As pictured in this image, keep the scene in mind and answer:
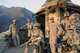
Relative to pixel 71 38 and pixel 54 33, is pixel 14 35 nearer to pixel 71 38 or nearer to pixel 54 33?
pixel 54 33

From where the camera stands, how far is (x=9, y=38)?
63.3 feet

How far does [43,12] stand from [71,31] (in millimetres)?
10325

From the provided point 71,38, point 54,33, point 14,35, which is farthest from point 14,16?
point 71,38

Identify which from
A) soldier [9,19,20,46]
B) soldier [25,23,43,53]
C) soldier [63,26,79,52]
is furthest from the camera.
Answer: soldier [9,19,20,46]

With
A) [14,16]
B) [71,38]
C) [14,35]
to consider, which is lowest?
[71,38]

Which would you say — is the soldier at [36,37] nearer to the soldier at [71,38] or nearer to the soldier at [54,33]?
the soldier at [54,33]

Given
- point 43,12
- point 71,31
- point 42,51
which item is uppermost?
point 43,12

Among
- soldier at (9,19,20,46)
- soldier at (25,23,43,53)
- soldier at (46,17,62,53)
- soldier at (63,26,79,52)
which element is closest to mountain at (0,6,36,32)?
soldier at (9,19,20,46)

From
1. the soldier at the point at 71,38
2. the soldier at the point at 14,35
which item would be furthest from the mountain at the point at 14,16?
the soldier at the point at 71,38

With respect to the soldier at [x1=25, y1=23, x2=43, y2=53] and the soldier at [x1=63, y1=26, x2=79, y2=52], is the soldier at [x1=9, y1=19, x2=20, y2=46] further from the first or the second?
the soldier at [x1=63, y1=26, x2=79, y2=52]

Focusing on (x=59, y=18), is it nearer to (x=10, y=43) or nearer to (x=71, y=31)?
(x=10, y=43)

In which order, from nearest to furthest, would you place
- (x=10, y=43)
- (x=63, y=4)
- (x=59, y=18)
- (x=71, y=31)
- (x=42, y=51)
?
(x=71, y=31)
(x=42, y=51)
(x=10, y=43)
(x=63, y=4)
(x=59, y=18)

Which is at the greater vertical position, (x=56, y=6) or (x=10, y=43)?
(x=56, y=6)

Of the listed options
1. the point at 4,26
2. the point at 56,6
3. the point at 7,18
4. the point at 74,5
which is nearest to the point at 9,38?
the point at 56,6
